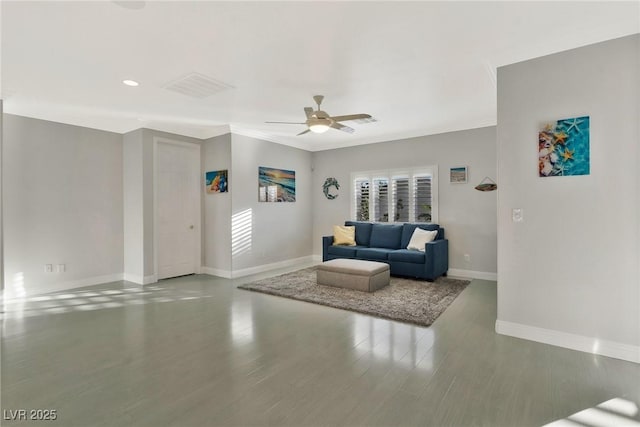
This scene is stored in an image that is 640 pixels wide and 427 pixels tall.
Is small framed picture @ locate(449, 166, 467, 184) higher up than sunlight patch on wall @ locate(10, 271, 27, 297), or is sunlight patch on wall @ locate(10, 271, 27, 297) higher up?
small framed picture @ locate(449, 166, 467, 184)

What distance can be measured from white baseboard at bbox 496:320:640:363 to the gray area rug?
76 cm

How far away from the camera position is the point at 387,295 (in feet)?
14.6

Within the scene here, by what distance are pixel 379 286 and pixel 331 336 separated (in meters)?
1.79

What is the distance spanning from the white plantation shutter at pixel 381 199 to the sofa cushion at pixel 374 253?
937 millimetres

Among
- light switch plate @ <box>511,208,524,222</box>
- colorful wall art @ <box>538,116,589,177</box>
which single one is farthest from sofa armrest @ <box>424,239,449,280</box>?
colorful wall art @ <box>538,116,589,177</box>

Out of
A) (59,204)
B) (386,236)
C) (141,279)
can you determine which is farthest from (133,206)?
(386,236)

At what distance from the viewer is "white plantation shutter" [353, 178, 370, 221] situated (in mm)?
6844

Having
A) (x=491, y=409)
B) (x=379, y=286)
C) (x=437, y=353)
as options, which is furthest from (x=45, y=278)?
(x=491, y=409)

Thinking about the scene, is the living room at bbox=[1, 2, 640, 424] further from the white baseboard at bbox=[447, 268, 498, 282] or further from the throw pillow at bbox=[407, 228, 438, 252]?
the throw pillow at bbox=[407, 228, 438, 252]

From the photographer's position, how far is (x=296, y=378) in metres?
2.36

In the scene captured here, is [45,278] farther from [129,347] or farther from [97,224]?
[129,347]

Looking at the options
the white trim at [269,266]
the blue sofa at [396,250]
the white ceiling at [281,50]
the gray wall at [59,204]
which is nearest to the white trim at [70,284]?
the gray wall at [59,204]

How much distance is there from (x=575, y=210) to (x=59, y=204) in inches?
262

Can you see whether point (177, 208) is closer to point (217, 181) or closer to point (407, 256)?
point (217, 181)
